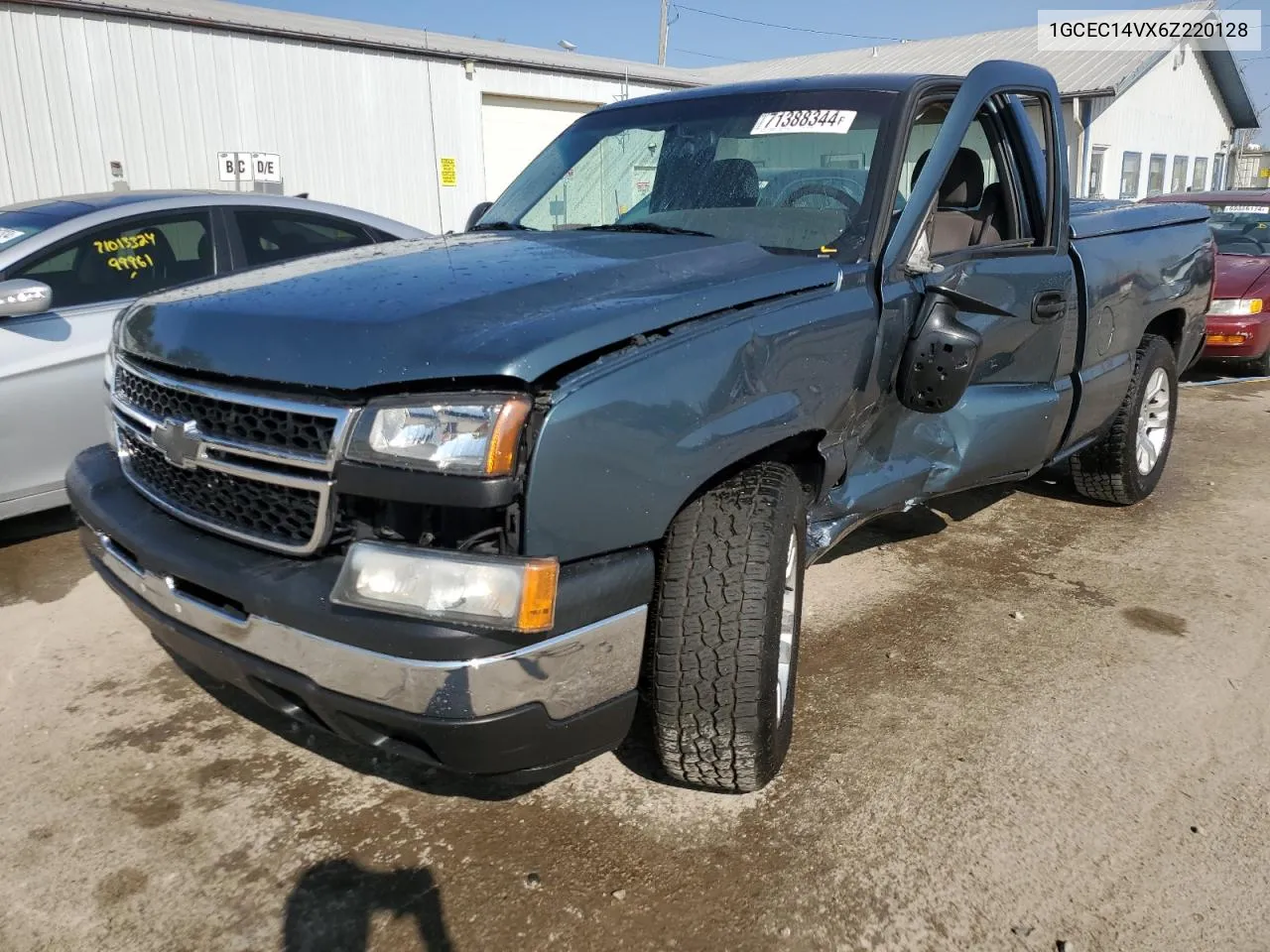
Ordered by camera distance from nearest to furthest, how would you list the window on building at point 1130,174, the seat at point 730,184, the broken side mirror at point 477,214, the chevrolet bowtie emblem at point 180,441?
the chevrolet bowtie emblem at point 180,441 → the seat at point 730,184 → the broken side mirror at point 477,214 → the window on building at point 1130,174

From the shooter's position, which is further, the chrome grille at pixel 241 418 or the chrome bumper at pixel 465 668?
the chrome grille at pixel 241 418

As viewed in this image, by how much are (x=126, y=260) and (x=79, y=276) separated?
9.3 inches

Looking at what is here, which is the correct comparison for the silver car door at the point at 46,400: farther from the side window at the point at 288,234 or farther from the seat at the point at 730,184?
the seat at the point at 730,184

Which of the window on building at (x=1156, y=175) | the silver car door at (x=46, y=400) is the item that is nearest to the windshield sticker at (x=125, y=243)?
the silver car door at (x=46, y=400)

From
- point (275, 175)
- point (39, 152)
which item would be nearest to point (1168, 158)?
point (275, 175)

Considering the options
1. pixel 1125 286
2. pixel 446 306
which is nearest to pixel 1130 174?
pixel 1125 286

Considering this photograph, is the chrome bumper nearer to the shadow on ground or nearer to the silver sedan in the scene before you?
the shadow on ground

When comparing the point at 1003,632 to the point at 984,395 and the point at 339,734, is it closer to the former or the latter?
the point at 984,395

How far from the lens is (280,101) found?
39.1 feet

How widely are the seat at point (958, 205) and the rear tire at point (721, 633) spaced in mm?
1285

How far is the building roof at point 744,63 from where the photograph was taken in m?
11.4

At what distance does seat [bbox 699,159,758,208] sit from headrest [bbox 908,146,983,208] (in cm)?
54

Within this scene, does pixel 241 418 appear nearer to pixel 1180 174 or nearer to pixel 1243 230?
pixel 1243 230

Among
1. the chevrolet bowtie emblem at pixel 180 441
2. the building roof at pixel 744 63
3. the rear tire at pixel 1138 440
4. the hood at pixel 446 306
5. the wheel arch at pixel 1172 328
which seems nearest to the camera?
the hood at pixel 446 306
